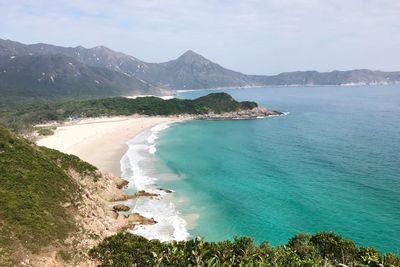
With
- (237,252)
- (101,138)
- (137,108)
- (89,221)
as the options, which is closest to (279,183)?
(89,221)

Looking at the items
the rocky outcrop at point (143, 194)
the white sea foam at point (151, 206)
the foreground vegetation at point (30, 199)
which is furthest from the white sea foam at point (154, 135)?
the foreground vegetation at point (30, 199)

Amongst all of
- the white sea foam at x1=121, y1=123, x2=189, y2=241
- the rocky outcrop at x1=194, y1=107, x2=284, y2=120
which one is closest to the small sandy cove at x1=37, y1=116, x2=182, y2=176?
the white sea foam at x1=121, y1=123, x2=189, y2=241

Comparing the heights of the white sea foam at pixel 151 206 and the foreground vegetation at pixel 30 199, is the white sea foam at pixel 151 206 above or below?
below

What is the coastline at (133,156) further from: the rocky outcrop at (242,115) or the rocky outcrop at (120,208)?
the rocky outcrop at (120,208)

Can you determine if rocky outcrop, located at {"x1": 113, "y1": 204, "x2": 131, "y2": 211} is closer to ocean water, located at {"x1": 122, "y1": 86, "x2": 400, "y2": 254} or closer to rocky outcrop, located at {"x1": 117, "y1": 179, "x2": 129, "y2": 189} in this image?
ocean water, located at {"x1": 122, "y1": 86, "x2": 400, "y2": 254}

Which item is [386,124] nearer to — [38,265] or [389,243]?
[389,243]

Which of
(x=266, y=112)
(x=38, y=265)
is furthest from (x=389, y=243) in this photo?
(x=266, y=112)
